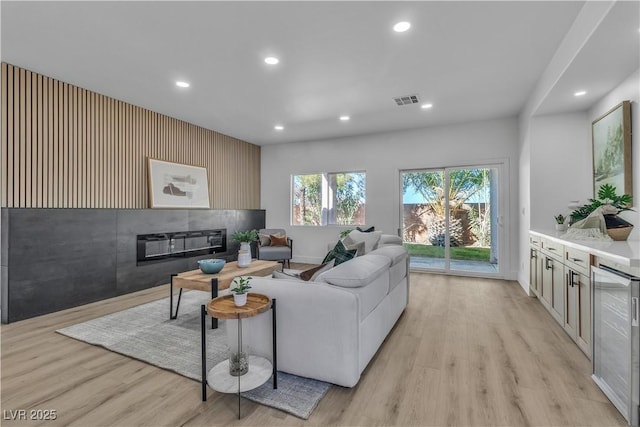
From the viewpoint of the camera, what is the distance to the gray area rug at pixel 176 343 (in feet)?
6.07

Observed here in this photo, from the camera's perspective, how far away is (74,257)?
143 inches

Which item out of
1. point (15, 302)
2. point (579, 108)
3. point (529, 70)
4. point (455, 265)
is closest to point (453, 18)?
point (529, 70)

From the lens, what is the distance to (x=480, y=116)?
5.00 meters

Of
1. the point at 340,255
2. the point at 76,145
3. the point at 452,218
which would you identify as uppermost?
the point at 76,145

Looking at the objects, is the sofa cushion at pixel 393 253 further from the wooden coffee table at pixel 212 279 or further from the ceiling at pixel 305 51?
the ceiling at pixel 305 51

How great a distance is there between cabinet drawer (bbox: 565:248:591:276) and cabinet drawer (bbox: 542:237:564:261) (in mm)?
155

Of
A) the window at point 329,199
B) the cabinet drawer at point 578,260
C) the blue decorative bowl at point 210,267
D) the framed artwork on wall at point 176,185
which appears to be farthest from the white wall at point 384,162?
the blue decorative bowl at point 210,267

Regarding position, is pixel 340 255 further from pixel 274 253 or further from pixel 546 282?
pixel 274 253

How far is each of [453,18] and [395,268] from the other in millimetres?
2183

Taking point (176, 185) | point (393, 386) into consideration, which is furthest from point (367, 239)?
point (176, 185)

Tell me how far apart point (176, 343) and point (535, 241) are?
4.10 m

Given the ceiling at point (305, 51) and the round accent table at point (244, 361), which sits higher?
the ceiling at point (305, 51)

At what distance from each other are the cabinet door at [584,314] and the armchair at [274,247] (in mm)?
4126

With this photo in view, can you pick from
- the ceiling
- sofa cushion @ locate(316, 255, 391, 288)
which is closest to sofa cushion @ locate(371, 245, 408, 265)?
sofa cushion @ locate(316, 255, 391, 288)
